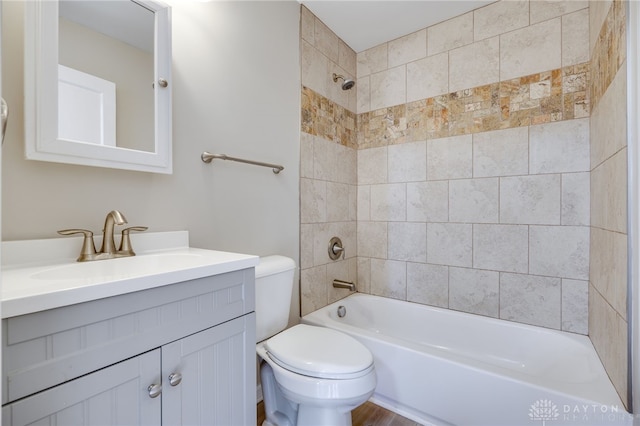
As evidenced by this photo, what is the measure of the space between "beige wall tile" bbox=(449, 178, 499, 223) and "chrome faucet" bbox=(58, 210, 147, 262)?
6.08ft

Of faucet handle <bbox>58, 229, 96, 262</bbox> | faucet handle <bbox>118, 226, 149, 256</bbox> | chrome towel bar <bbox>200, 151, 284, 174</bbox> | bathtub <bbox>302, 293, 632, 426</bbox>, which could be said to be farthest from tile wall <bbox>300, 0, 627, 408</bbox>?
faucet handle <bbox>58, 229, 96, 262</bbox>

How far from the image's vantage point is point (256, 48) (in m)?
1.67

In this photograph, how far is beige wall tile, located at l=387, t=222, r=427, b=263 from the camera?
221 centimetres

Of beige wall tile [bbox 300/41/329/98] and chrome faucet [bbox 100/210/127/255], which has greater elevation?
beige wall tile [bbox 300/41/329/98]

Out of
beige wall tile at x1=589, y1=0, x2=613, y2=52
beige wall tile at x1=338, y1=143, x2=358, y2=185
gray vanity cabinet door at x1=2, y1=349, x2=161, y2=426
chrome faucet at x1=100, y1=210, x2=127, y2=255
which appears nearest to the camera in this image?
gray vanity cabinet door at x1=2, y1=349, x2=161, y2=426

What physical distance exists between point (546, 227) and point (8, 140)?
96.8 inches

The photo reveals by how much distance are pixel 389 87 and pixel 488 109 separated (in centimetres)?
75

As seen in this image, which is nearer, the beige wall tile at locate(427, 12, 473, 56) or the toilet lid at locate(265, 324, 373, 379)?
the toilet lid at locate(265, 324, 373, 379)

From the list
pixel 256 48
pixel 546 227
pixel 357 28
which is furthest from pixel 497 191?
pixel 256 48

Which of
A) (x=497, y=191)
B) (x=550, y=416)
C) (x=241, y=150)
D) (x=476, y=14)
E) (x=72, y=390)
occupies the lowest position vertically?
(x=550, y=416)

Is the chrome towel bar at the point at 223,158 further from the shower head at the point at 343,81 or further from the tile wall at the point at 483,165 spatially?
the tile wall at the point at 483,165

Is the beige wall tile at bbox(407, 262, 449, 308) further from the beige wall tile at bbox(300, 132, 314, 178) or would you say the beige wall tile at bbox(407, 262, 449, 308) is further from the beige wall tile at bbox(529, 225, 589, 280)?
the beige wall tile at bbox(300, 132, 314, 178)

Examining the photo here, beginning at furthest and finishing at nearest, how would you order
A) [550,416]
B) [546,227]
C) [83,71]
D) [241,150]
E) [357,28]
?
[357,28], [546,227], [241,150], [550,416], [83,71]

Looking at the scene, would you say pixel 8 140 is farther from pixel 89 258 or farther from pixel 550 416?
pixel 550 416
